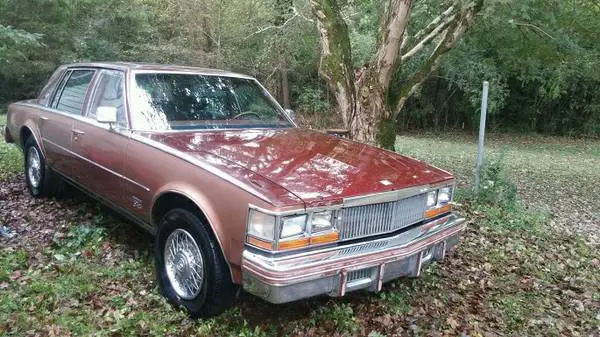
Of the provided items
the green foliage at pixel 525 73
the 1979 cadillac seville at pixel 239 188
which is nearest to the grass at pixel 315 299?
the 1979 cadillac seville at pixel 239 188

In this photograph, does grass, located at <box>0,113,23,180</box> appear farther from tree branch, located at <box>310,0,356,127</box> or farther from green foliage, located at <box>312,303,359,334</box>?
green foliage, located at <box>312,303,359,334</box>

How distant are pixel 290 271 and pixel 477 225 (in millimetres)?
3886

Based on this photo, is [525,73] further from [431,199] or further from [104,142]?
[104,142]

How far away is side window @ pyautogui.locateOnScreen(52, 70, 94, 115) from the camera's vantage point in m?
5.13

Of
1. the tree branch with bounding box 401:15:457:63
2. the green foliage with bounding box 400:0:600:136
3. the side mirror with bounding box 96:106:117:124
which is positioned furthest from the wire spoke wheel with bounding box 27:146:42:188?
the green foliage with bounding box 400:0:600:136

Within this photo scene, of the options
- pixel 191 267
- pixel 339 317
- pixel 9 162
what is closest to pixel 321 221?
pixel 339 317

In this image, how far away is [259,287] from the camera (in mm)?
2918

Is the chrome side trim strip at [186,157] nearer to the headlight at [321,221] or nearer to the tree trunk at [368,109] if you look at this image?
the headlight at [321,221]

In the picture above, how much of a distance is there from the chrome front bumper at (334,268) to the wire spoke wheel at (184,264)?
596 millimetres

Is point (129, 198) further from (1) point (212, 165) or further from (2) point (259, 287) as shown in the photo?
(2) point (259, 287)

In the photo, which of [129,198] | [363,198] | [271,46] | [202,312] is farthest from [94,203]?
[271,46]

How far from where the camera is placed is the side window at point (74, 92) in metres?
5.13

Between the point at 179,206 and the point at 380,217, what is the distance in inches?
56.9

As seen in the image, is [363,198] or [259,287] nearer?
[259,287]
